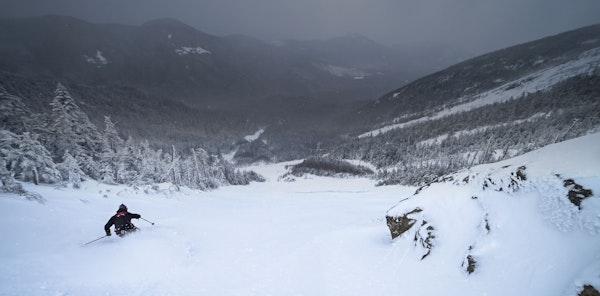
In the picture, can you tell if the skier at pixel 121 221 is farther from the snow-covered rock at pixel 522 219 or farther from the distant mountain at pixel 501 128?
the distant mountain at pixel 501 128

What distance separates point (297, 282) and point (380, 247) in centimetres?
472

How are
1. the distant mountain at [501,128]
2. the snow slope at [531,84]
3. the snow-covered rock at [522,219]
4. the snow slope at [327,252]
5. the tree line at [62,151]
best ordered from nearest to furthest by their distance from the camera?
the snow-covered rock at [522,219], the snow slope at [327,252], the tree line at [62,151], the distant mountain at [501,128], the snow slope at [531,84]

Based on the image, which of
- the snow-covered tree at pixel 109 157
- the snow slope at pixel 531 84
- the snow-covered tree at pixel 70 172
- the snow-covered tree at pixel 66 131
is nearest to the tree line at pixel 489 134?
the snow slope at pixel 531 84

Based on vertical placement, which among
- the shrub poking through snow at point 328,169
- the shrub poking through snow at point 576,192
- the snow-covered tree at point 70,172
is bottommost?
the shrub poking through snow at point 328,169

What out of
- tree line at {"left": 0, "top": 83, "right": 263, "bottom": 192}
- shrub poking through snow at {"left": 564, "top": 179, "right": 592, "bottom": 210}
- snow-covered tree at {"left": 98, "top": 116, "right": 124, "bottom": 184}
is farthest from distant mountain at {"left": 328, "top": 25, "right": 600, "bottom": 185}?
snow-covered tree at {"left": 98, "top": 116, "right": 124, "bottom": 184}

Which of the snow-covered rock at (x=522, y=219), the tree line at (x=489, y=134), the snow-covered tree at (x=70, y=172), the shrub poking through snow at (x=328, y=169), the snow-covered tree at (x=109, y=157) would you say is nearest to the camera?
the snow-covered rock at (x=522, y=219)

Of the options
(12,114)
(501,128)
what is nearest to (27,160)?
(12,114)

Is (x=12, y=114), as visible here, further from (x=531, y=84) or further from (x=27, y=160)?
(x=531, y=84)

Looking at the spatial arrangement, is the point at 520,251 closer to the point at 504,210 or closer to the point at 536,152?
the point at 504,210

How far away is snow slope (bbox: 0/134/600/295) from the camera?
6543 millimetres

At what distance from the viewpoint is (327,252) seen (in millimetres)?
11789

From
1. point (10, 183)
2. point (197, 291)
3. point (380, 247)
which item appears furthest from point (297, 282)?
point (10, 183)

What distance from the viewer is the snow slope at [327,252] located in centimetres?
654

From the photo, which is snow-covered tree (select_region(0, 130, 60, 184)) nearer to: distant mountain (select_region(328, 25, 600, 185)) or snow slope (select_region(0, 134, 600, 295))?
snow slope (select_region(0, 134, 600, 295))
